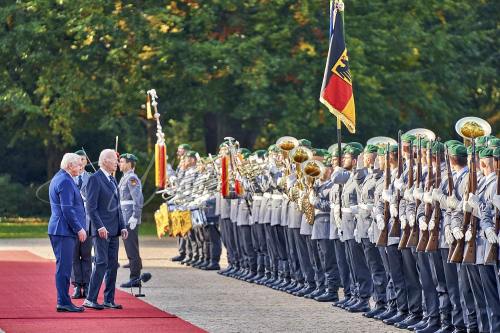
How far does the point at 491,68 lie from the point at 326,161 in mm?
24960

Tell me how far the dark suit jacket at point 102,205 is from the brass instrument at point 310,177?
256 centimetres

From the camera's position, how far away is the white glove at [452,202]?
14.6m

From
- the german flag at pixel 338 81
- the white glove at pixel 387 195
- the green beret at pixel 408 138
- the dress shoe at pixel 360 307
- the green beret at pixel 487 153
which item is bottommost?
the dress shoe at pixel 360 307

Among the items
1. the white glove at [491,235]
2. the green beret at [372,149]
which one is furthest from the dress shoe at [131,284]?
the white glove at [491,235]

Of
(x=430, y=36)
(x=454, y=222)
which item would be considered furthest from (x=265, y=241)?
(x=430, y=36)

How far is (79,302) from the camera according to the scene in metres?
19.9

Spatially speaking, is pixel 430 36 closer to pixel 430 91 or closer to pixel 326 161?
pixel 430 91

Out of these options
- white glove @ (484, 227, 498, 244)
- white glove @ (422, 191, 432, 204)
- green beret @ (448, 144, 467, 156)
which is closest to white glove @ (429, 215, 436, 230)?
white glove @ (422, 191, 432, 204)

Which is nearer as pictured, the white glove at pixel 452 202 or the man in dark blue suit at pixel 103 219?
the white glove at pixel 452 202

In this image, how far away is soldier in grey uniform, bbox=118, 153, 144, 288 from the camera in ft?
71.7

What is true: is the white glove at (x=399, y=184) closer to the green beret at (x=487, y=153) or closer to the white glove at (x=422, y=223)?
the white glove at (x=422, y=223)

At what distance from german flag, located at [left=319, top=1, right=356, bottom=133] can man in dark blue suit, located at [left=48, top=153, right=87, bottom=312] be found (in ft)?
12.6

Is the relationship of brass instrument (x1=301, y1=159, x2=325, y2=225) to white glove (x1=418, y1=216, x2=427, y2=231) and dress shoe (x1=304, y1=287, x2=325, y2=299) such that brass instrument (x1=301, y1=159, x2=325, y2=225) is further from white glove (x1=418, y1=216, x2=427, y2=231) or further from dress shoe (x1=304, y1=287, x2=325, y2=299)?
white glove (x1=418, y1=216, x2=427, y2=231)

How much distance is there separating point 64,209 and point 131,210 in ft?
13.4
